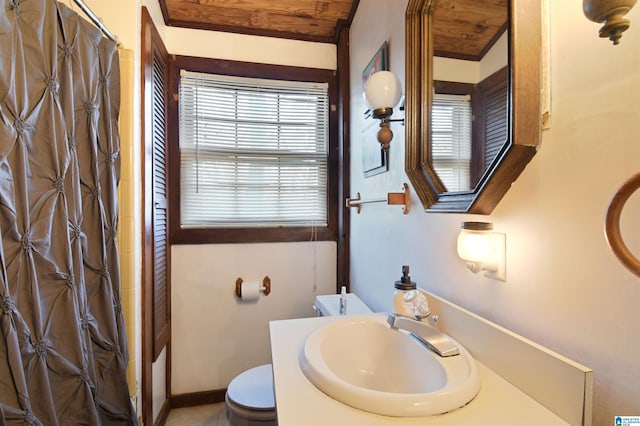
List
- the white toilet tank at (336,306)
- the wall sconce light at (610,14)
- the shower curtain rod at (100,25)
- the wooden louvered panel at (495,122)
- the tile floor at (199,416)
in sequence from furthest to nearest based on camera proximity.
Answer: the tile floor at (199,416)
the white toilet tank at (336,306)
the shower curtain rod at (100,25)
the wooden louvered panel at (495,122)
the wall sconce light at (610,14)

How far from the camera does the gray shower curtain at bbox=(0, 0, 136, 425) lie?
0.84 meters

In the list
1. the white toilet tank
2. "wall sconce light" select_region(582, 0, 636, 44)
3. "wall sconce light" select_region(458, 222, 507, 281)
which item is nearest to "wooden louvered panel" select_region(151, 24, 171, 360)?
the white toilet tank

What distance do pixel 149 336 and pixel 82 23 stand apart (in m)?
1.33

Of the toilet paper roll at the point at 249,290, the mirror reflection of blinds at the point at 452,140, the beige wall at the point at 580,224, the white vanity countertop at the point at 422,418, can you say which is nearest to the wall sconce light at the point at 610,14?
the beige wall at the point at 580,224

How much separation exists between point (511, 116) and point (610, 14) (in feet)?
0.71

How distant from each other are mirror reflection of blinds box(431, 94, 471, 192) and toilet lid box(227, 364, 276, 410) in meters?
1.14

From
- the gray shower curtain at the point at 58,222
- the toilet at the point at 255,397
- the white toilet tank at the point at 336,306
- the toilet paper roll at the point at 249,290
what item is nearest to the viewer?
→ the gray shower curtain at the point at 58,222

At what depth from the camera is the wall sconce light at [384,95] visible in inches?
48.4

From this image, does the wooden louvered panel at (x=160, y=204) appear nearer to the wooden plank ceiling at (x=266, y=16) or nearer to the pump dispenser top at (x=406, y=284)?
the wooden plank ceiling at (x=266, y=16)

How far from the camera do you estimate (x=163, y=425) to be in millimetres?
1775

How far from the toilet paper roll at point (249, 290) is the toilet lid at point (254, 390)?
491 mm

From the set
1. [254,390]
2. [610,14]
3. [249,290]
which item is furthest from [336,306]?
[610,14]

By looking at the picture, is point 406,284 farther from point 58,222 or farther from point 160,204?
point 160,204

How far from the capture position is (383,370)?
96 centimetres
